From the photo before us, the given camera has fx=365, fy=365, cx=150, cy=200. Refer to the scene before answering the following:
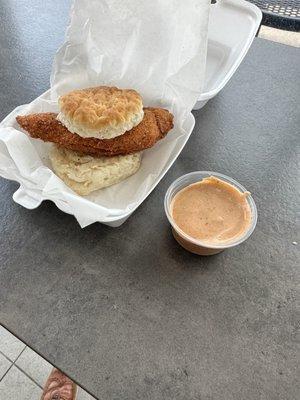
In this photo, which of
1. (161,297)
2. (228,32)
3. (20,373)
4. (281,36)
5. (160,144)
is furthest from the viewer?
(281,36)

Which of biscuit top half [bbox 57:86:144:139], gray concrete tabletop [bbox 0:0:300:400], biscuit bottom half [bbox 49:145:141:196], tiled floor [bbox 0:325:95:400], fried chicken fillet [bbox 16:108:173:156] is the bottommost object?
tiled floor [bbox 0:325:95:400]

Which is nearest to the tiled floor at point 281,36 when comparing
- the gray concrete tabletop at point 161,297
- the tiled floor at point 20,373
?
the gray concrete tabletop at point 161,297

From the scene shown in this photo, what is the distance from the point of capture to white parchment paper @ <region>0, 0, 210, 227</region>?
2.13ft

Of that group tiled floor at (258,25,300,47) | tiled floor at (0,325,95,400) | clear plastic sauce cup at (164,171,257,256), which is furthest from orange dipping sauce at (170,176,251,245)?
tiled floor at (258,25,300,47)

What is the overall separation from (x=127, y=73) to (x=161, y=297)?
47 cm

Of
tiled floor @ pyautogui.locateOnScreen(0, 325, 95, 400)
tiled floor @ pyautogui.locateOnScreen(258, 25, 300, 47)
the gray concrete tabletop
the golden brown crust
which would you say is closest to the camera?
the gray concrete tabletop

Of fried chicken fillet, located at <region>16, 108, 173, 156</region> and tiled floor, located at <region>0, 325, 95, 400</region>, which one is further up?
fried chicken fillet, located at <region>16, 108, 173, 156</region>

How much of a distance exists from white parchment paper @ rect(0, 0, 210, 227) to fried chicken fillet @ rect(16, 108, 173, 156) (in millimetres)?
29

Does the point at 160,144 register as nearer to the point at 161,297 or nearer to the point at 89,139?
the point at 89,139

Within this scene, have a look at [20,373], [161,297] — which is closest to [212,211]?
[161,297]

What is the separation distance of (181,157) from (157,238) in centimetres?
22

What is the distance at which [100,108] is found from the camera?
0.64m

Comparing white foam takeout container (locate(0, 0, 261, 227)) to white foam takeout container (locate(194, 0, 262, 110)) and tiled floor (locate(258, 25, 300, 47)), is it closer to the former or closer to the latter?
white foam takeout container (locate(194, 0, 262, 110))

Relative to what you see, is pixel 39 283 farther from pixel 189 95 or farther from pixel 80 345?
pixel 189 95
